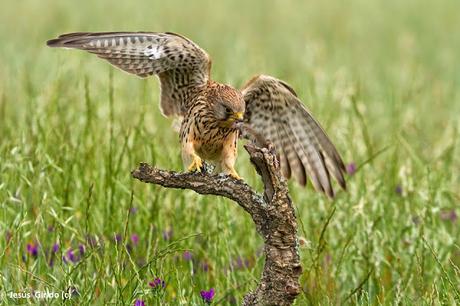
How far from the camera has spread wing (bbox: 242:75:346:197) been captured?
19.8 ft

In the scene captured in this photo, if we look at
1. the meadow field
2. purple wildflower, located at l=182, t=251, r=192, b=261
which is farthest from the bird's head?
purple wildflower, located at l=182, t=251, r=192, b=261

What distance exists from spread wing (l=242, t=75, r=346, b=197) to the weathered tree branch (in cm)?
148

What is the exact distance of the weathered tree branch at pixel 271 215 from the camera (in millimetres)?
4457

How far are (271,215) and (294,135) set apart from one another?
174 cm

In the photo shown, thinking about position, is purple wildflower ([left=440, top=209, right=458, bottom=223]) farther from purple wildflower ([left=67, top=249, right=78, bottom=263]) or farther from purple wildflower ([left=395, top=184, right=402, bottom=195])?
purple wildflower ([left=67, top=249, right=78, bottom=263])

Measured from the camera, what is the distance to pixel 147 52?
5621 mm

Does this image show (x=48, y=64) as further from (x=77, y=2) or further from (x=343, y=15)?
(x=343, y=15)

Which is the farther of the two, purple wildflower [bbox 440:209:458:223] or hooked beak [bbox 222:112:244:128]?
purple wildflower [bbox 440:209:458:223]

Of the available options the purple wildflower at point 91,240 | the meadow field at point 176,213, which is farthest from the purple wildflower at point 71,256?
the purple wildflower at point 91,240

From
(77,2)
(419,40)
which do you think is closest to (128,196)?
(419,40)

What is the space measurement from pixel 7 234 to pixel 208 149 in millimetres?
1231

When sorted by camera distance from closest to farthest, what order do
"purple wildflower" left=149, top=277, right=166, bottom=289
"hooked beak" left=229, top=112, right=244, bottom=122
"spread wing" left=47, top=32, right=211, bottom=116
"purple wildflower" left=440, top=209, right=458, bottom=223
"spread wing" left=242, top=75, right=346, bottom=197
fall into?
"purple wildflower" left=149, top=277, right=166, bottom=289
"spread wing" left=47, top=32, right=211, bottom=116
"hooked beak" left=229, top=112, right=244, bottom=122
"spread wing" left=242, top=75, right=346, bottom=197
"purple wildflower" left=440, top=209, right=458, bottom=223

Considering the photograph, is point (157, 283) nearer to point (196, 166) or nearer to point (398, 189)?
point (196, 166)

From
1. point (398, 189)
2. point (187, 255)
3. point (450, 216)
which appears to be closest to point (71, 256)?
point (187, 255)
